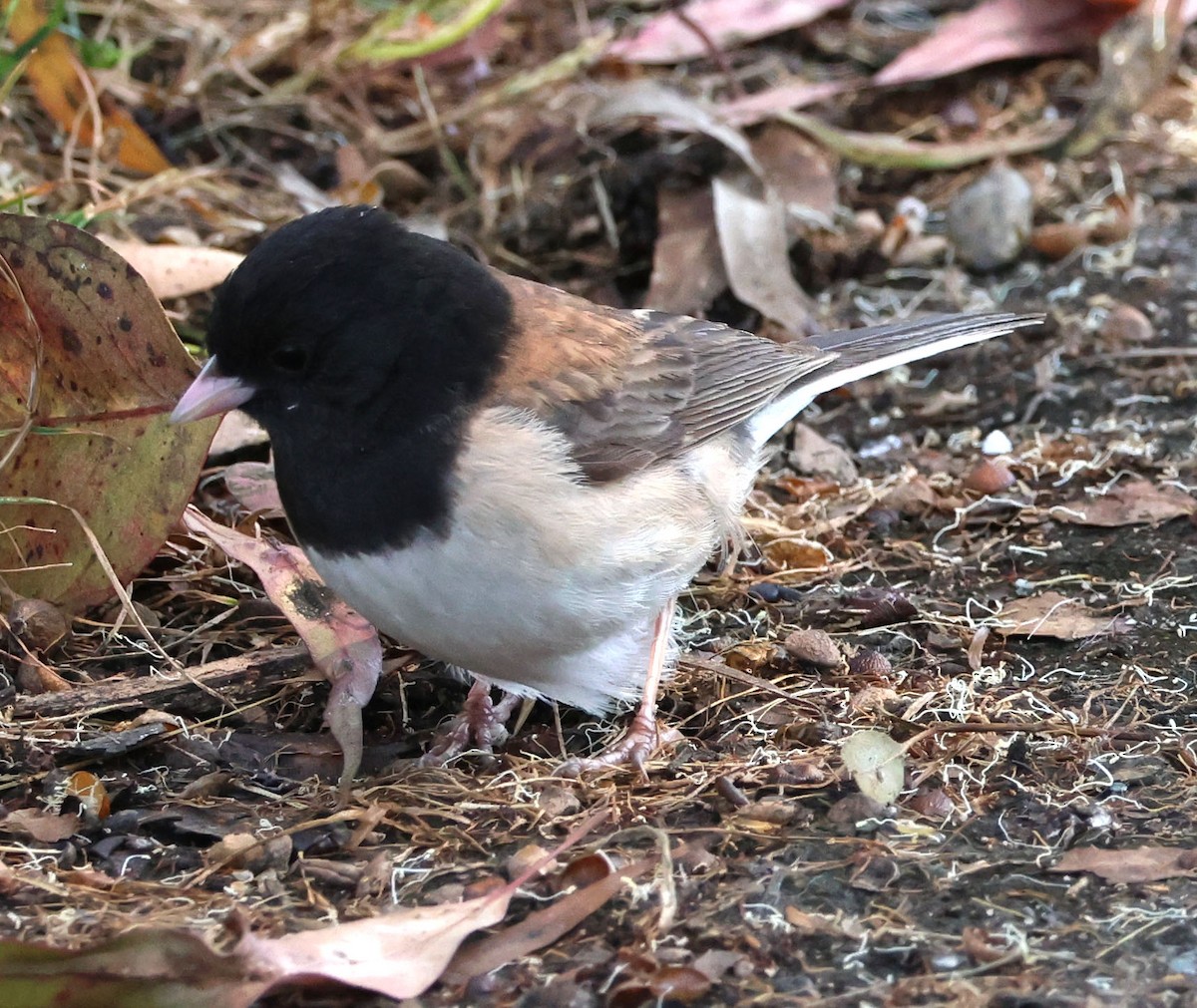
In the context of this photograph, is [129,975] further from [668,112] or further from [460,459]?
[668,112]

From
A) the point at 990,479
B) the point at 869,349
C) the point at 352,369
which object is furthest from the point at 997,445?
the point at 352,369

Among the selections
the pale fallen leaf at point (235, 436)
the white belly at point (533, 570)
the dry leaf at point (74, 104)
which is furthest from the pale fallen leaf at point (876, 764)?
the dry leaf at point (74, 104)

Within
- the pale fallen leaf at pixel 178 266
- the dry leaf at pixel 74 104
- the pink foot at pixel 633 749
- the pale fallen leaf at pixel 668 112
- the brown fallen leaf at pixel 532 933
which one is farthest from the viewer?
the pale fallen leaf at pixel 668 112

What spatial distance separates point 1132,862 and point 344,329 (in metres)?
1.73

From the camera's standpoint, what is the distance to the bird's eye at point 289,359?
113 inches

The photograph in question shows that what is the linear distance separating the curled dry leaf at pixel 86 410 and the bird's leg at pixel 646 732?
1.08m

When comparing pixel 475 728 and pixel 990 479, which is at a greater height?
pixel 475 728

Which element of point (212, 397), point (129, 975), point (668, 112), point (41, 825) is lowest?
point (41, 825)

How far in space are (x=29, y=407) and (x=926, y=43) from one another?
4.37m

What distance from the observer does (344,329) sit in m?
2.88

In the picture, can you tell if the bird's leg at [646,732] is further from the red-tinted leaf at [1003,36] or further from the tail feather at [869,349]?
the red-tinted leaf at [1003,36]

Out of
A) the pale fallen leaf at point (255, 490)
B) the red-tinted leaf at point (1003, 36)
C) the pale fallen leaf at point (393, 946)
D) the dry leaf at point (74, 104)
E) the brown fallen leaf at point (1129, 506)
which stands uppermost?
the dry leaf at point (74, 104)

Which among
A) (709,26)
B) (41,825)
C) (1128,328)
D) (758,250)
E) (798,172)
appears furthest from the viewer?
(709,26)

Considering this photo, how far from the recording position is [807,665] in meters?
3.40
